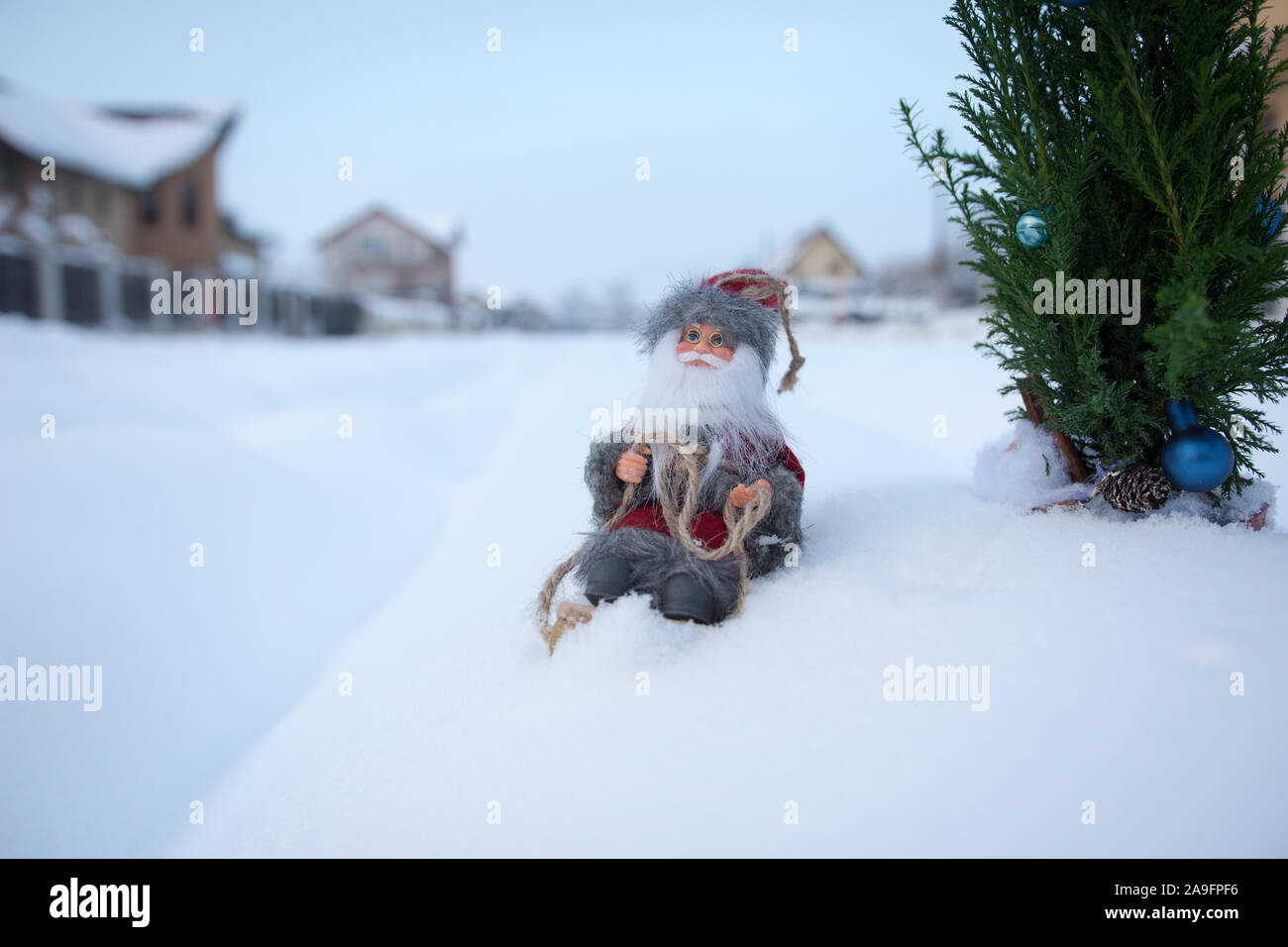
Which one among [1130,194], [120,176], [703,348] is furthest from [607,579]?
[120,176]

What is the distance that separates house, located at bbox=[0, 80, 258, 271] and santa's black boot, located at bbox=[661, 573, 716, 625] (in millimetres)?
19123

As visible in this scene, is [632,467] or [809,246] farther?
[809,246]

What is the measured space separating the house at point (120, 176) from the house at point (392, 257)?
12020 millimetres

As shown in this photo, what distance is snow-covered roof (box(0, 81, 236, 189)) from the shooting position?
16.6 meters

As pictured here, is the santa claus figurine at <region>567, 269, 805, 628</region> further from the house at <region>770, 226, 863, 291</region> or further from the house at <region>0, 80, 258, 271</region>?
the house at <region>770, 226, 863, 291</region>

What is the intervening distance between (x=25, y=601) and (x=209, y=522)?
2.71 ft

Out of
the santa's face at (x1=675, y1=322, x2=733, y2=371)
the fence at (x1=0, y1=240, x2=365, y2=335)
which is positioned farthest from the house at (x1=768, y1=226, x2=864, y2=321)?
the santa's face at (x1=675, y1=322, x2=733, y2=371)

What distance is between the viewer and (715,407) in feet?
7.99

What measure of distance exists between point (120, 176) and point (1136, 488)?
22399mm

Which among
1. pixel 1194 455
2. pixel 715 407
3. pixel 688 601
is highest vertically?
pixel 715 407

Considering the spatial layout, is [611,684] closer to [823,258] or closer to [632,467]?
[632,467]

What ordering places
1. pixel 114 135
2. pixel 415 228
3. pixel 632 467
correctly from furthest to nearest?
pixel 415 228, pixel 114 135, pixel 632 467

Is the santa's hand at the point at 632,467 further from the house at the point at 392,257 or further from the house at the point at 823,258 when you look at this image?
the house at the point at 392,257

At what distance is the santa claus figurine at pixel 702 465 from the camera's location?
87.2 inches
